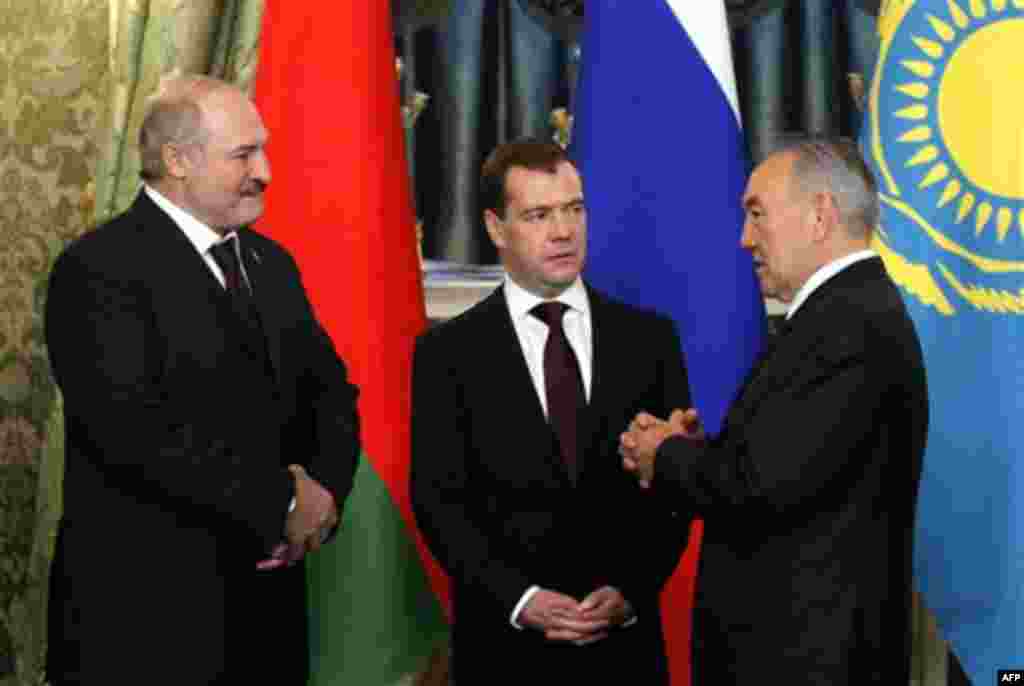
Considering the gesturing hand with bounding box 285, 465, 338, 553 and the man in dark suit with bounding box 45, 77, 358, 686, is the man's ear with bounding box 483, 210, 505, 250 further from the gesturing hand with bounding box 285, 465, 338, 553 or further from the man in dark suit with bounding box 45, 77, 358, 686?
the gesturing hand with bounding box 285, 465, 338, 553

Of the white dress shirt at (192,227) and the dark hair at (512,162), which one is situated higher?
the dark hair at (512,162)

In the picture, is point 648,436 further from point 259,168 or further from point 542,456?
point 259,168

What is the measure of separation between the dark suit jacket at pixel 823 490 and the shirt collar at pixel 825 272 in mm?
12

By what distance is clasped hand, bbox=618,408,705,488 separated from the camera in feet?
7.38

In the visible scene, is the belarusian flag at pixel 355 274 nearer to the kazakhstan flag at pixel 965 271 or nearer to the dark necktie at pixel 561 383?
the dark necktie at pixel 561 383

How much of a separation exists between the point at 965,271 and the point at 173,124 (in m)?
1.55

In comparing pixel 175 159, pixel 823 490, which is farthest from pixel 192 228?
pixel 823 490

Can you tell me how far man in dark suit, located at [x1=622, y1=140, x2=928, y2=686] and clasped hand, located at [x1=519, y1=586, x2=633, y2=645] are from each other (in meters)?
0.26

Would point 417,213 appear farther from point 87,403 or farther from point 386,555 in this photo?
point 87,403

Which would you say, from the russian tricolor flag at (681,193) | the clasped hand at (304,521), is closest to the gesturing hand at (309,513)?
the clasped hand at (304,521)

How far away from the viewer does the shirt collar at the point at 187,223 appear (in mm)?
2365

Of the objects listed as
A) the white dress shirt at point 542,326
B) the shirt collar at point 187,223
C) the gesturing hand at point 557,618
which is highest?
the shirt collar at point 187,223

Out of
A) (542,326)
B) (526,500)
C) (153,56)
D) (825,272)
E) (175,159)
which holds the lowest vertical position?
(526,500)

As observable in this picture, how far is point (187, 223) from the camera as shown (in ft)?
7.77
